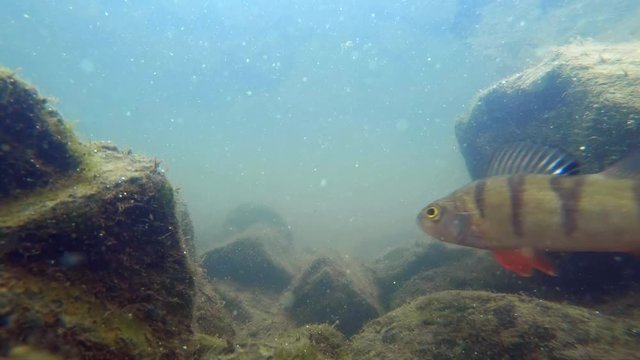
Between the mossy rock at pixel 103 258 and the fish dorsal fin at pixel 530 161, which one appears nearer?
the mossy rock at pixel 103 258


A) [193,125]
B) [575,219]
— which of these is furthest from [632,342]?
[193,125]

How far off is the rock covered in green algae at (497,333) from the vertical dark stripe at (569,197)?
29.4 inches

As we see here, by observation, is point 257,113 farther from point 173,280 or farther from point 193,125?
point 173,280

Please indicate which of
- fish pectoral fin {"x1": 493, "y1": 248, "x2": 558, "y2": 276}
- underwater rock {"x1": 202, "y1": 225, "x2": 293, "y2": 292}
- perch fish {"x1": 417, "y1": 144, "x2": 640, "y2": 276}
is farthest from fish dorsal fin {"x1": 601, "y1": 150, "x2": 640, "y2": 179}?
underwater rock {"x1": 202, "y1": 225, "x2": 293, "y2": 292}

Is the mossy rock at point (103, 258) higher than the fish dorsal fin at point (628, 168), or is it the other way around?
the mossy rock at point (103, 258)

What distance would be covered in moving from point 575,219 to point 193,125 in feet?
368

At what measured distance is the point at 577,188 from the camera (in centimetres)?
281

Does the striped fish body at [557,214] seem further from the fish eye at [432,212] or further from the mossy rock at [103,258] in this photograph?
the mossy rock at [103,258]

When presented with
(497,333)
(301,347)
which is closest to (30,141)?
(301,347)

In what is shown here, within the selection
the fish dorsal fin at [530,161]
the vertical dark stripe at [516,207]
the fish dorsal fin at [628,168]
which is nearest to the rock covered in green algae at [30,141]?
the vertical dark stripe at [516,207]

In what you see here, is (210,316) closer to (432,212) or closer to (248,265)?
(432,212)

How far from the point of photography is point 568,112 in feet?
21.1

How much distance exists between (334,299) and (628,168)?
4.93 meters

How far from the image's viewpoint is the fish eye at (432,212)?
3100 mm
